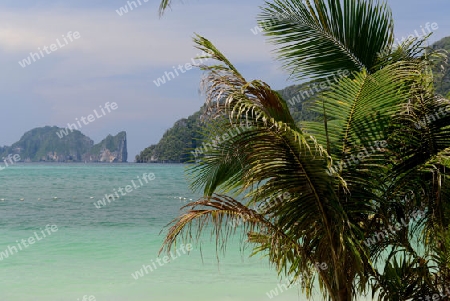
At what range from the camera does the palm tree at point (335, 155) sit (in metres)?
3.81

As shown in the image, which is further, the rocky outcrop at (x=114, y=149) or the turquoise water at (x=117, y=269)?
the rocky outcrop at (x=114, y=149)

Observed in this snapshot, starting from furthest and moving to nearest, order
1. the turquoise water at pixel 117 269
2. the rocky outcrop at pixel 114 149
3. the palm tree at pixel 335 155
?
the rocky outcrop at pixel 114 149 → the turquoise water at pixel 117 269 → the palm tree at pixel 335 155

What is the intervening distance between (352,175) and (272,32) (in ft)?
4.65

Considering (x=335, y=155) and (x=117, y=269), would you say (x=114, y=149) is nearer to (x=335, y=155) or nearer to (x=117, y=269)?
(x=117, y=269)

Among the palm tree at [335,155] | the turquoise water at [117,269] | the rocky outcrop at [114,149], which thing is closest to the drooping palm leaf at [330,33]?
the palm tree at [335,155]

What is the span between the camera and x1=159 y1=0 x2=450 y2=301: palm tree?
12.5 feet

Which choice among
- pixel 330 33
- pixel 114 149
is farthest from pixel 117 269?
pixel 114 149

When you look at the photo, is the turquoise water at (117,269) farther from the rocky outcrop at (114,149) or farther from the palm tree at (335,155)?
the rocky outcrop at (114,149)

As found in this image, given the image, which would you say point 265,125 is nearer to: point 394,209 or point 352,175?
point 352,175

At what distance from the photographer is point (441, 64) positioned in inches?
200

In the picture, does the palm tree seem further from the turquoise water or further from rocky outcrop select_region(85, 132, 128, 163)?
rocky outcrop select_region(85, 132, 128, 163)

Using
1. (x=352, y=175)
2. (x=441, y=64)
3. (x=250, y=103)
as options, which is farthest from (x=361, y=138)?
(x=441, y=64)

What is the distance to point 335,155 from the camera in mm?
4199

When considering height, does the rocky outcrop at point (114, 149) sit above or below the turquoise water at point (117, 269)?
above
